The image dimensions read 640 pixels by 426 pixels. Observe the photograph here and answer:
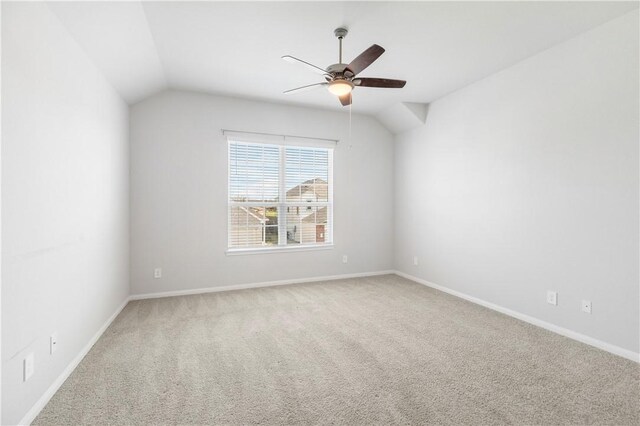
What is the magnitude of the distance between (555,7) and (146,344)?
4.38 meters

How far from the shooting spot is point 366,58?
2.33 m

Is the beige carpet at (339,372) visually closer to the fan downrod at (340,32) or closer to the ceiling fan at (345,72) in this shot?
the ceiling fan at (345,72)

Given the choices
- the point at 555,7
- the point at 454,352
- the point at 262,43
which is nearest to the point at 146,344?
the point at 454,352

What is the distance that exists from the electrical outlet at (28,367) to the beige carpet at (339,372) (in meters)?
0.27

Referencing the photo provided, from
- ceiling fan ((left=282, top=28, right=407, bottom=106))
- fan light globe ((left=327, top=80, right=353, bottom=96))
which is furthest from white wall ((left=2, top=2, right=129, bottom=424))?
fan light globe ((left=327, top=80, right=353, bottom=96))

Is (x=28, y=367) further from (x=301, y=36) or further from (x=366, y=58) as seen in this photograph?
(x=301, y=36)

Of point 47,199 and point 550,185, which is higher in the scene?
point 550,185

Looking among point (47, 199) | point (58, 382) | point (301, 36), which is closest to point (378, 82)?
point (301, 36)

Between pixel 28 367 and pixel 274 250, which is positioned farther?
pixel 274 250

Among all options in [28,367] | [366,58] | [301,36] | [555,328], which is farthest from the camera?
[555,328]

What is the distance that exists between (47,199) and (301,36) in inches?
92.8

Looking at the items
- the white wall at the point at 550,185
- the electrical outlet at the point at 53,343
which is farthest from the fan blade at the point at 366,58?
the electrical outlet at the point at 53,343

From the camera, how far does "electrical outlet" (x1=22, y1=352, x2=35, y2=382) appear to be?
1.67 meters

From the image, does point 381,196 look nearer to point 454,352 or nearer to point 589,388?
point 454,352
